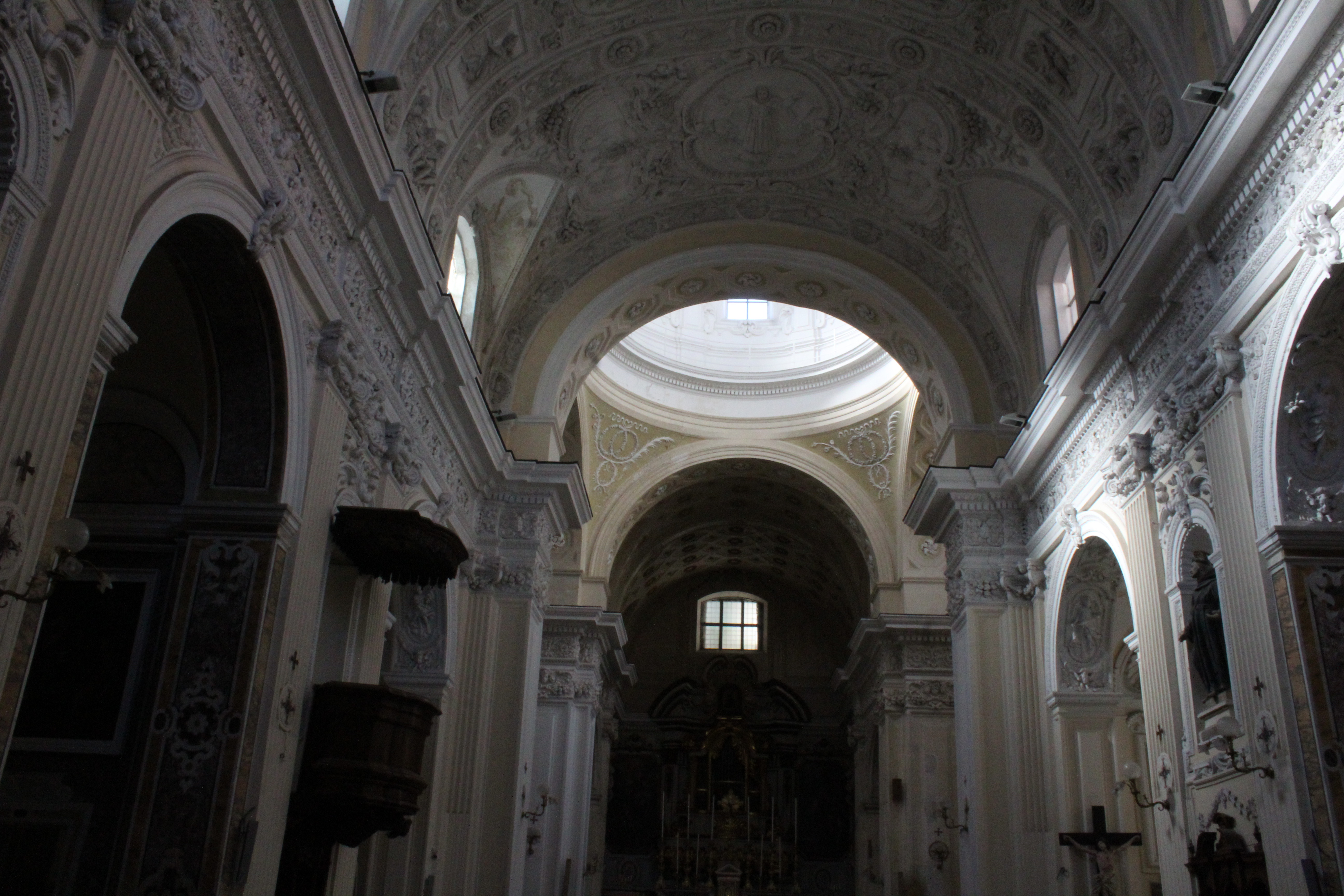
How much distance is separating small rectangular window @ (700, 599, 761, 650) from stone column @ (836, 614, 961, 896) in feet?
31.0

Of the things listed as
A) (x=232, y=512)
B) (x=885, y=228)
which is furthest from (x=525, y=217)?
(x=232, y=512)

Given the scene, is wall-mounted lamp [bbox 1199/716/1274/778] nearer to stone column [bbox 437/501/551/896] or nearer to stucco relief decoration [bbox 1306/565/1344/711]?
stucco relief decoration [bbox 1306/565/1344/711]

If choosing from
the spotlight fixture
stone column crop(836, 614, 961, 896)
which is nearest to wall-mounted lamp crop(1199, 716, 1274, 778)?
the spotlight fixture

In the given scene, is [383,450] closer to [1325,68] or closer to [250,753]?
[250,753]

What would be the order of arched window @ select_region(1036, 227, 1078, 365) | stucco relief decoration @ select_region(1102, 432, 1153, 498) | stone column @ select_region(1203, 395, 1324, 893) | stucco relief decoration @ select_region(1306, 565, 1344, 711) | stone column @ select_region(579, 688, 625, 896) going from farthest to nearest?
stone column @ select_region(579, 688, 625, 896) → arched window @ select_region(1036, 227, 1078, 365) → stucco relief decoration @ select_region(1102, 432, 1153, 498) → stone column @ select_region(1203, 395, 1324, 893) → stucco relief decoration @ select_region(1306, 565, 1344, 711)

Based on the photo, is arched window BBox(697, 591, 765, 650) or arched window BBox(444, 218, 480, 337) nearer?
arched window BBox(444, 218, 480, 337)

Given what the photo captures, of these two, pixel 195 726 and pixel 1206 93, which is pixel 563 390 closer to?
pixel 195 726

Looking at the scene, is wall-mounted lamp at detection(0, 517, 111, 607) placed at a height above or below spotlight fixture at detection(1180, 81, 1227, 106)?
below

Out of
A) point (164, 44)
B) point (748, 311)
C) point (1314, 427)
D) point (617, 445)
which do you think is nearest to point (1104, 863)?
point (1314, 427)

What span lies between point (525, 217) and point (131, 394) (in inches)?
267

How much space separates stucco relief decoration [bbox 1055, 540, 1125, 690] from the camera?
41.5ft

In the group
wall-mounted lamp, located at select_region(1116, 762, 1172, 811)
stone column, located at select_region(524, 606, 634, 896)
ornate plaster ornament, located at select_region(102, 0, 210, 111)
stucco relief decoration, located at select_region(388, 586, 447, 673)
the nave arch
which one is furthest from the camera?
stone column, located at select_region(524, 606, 634, 896)

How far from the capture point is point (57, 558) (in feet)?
16.8

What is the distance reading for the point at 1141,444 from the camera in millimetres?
10266
